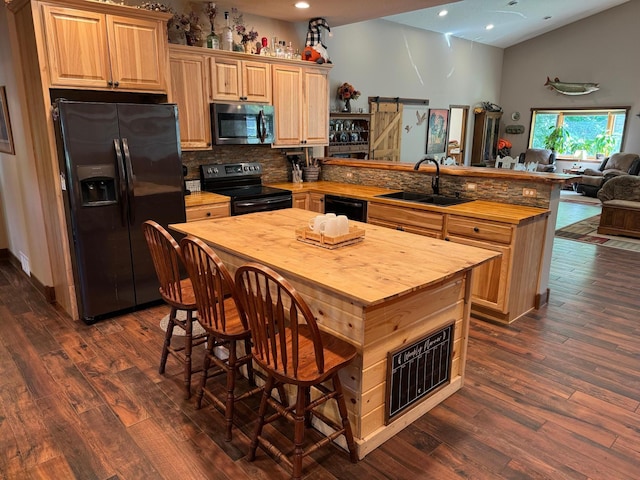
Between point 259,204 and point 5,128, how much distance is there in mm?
2509

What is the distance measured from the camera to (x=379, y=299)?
1.73m

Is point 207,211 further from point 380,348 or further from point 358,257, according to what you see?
point 380,348

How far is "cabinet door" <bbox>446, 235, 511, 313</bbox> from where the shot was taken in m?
3.40

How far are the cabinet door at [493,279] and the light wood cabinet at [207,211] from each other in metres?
2.10

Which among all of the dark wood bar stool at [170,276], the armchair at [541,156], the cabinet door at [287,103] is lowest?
the dark wood bar stool at [170,276]

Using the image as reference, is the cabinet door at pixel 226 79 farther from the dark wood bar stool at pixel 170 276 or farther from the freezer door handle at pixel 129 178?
the dark wood bar stool at pixel 170 276

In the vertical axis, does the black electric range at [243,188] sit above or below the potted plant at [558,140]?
below

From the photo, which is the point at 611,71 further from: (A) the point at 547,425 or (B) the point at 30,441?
(B) the point at 30,441

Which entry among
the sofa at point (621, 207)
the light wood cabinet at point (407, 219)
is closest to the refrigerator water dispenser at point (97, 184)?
the light wood cabinet at point (407, 219)

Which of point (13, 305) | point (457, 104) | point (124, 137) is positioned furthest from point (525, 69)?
point (13, 305)

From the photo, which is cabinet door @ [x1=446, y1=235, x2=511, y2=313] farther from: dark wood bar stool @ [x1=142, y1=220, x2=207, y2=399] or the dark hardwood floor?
dark wood bar stool @ [x1=142, y1=220, x2=207, y2=399]

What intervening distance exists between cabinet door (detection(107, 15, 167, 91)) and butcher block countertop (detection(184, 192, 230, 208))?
0.99 m

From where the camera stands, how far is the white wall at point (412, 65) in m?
6.78

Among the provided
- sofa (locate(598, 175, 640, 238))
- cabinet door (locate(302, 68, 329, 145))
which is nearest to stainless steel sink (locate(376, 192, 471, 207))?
cabinet door (locate(302, 68, 329, 145))
